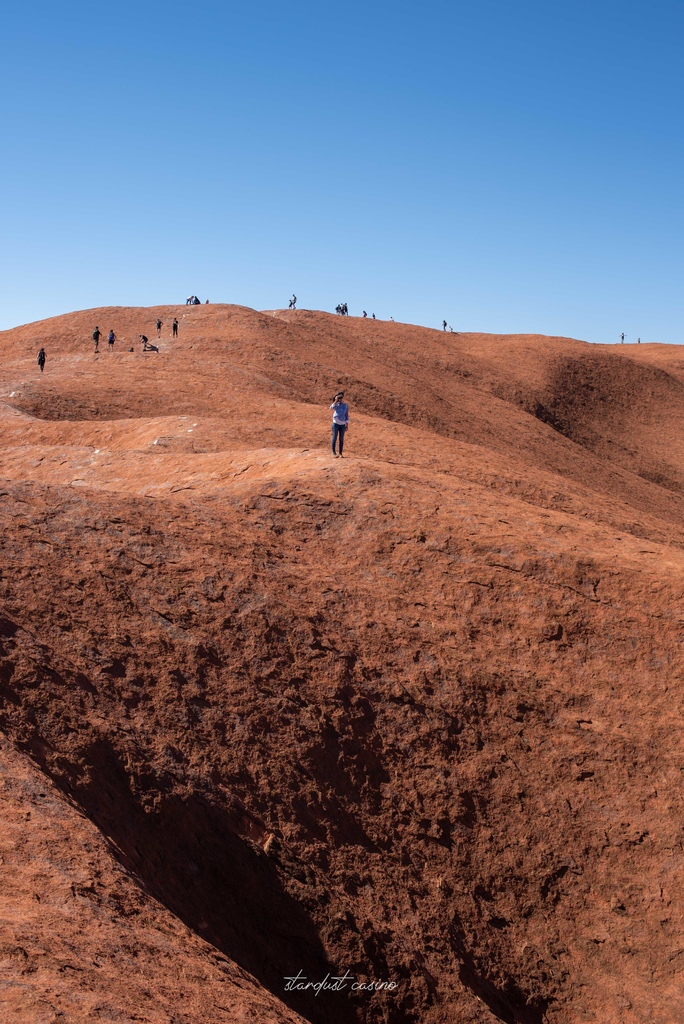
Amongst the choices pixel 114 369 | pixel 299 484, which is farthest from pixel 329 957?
pixel 114 369

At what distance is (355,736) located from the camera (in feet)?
40.8

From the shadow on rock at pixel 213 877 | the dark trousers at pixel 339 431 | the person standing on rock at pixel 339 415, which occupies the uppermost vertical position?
the person standing on rock at pixel 339 415

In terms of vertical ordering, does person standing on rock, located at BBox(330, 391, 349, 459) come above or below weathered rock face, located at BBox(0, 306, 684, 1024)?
above

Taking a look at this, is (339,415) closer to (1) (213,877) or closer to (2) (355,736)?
(2) (355,736)

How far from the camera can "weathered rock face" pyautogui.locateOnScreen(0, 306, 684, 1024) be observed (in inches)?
387

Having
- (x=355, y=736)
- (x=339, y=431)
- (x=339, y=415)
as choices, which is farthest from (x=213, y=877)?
(x=339, y=431)

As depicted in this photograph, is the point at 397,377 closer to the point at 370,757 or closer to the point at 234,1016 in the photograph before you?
the point at 370,757

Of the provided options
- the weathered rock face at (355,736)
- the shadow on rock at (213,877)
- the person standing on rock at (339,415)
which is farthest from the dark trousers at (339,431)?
the shadow on rock at (213,877)

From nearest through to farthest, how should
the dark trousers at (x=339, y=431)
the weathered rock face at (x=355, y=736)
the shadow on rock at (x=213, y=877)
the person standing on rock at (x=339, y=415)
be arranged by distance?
the shadow on rock at (x=213, y=877), the weathered rock face at (x=355, y=736), the person standing on rock at (x=339, y=415), the dark trousers at (x=339, y=431)

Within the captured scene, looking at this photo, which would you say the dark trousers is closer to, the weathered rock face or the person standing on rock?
the person standing on rock

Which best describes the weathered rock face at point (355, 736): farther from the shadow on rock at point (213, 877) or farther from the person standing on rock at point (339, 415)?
the person standing on rock at point (339, 415)

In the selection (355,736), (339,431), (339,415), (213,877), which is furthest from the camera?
(339,431)

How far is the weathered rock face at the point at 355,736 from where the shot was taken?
9.82 m

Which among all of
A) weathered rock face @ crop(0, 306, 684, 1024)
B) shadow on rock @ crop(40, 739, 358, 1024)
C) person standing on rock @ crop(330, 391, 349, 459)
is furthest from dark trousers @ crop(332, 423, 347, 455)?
shadow on rock @ crop(40, 739, 358, 1024)
